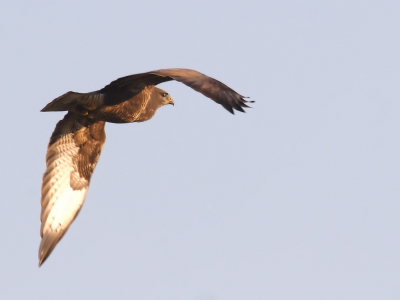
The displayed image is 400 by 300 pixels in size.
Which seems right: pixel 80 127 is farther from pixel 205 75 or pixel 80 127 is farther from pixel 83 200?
pixel 205 75

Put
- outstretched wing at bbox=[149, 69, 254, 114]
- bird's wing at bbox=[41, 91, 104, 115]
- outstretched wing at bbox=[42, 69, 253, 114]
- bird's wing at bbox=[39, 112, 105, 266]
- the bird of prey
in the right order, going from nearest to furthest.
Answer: outstretched wing at bbox=[149, 69, 254, 114] < outstretched wing at bbox=[42, 69, 253, 114] < bird's wing at bbox=[41, 91, 104, 115] < the bird of prey < bird's wing at bbox=[39, 112, 105, 266]

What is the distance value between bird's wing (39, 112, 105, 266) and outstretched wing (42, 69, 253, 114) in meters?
1.09

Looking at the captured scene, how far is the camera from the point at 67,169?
13.8 metres

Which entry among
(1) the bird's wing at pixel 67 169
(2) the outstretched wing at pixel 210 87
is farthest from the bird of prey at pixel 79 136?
(2) the outstretched wing at pixel 210 87

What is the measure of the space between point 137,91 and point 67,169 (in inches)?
80.8

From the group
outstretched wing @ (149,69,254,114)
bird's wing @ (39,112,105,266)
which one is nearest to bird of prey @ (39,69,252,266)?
bird's wing @ (39,112,105,266)

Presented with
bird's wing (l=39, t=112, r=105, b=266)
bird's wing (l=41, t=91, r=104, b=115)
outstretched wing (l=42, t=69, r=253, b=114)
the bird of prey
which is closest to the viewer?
outstretched wing (l=42, t=69, r=253, b=114)

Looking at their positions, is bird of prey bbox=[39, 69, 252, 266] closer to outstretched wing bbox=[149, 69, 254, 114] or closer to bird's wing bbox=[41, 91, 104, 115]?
bird's wing bbox=[41, 91, 104, 115]

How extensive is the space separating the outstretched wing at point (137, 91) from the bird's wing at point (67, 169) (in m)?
1.09

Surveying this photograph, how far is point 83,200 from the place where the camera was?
45.9 ft

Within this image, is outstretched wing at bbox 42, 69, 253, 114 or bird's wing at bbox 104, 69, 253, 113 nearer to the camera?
bird's wing at bbox 104, 69, 253, 113

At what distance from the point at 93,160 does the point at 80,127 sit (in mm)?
685

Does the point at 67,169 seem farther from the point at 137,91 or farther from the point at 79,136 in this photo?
the point at 137,91

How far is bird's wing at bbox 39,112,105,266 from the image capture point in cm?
1344
